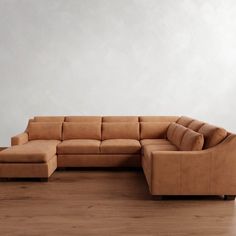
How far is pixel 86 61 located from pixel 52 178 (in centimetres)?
249

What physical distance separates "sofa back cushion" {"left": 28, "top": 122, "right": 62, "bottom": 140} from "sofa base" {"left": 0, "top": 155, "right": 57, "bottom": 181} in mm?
1142

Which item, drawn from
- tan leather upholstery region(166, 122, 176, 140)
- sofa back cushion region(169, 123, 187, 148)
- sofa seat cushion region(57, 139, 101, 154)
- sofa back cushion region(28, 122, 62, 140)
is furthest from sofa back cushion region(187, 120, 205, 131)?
sofa back cushion region(28, 122, 62, 140)

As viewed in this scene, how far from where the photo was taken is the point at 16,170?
4.16 metres

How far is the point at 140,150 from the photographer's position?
4.73 meters

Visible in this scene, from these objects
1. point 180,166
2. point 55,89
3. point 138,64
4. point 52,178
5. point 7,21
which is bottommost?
point 52,178

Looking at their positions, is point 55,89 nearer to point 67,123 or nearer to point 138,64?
point 67,123

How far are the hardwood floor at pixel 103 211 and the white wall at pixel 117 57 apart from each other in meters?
2.29

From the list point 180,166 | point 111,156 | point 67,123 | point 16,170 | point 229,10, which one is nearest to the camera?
point 180,166

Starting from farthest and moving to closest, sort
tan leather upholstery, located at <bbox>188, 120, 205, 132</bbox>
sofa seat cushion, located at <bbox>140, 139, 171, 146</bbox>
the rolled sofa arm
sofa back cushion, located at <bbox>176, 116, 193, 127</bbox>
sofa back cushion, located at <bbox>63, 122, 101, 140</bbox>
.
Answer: sofa back cushion, located at <bbox>63, 122, 101, 140</bbox>
sofa seat cushion, located at <bbox>140, 139, 171, 146</bbox>
sofa back cushion, located at <bbox>176, 116, 193, 127</bbox>
tan leather upholstery, located at <bbox>188, 120, 205, 132</bbox>
the rolled sofa arm

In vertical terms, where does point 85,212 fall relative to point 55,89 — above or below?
below

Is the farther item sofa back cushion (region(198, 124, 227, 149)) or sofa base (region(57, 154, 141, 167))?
sofa base (region(57, 154, 141, 167))

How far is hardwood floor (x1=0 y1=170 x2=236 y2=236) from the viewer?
8.75 ft

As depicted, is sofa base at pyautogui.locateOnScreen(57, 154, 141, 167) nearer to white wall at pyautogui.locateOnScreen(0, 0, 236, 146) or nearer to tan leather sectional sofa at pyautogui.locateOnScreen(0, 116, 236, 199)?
tan leather sectional sofa at pyautogui.locateOnScreen(0, 116, 236, 199)

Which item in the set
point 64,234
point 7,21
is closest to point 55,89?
point 7,21
